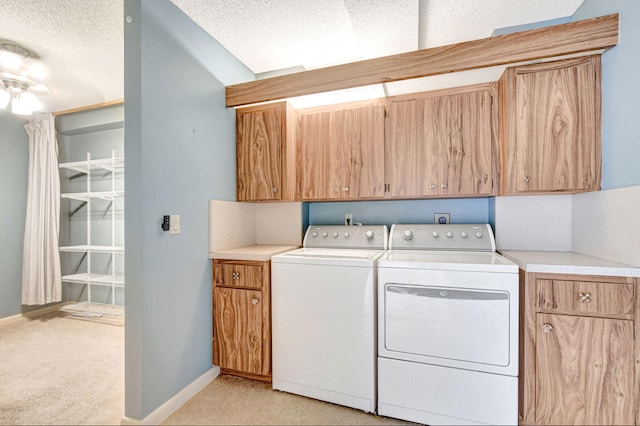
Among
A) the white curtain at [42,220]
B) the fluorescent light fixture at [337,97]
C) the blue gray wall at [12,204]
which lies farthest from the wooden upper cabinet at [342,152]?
the blue gray wall at [12,204]

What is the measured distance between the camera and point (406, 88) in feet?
8.09

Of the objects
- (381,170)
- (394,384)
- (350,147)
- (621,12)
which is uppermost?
(621,12)

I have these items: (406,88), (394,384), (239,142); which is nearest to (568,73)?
(406,88)

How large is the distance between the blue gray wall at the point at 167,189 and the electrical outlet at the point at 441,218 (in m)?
1.80

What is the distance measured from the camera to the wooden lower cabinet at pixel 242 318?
1.98 meters

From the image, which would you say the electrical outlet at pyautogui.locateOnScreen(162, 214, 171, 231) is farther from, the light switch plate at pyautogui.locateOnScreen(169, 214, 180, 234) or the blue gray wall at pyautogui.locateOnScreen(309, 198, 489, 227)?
the blue gray wall at pyautogui.locateOnScreen(309, 198, 489, 227)

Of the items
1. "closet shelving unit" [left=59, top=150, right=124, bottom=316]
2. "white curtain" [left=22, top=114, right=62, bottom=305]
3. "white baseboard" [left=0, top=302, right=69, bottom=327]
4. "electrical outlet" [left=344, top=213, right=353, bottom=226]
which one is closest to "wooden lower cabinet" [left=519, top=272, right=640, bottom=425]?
"electrical outlet" [left=344, top=213, right=353, bottom=226]

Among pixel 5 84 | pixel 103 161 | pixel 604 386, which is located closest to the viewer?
pixel 604 386

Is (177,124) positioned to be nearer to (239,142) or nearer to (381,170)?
(239,142)

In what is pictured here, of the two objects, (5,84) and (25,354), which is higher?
(5,84)

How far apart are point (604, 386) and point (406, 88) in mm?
2295

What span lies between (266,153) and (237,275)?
1.01 m

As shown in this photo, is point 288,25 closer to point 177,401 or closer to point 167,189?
point 167,189

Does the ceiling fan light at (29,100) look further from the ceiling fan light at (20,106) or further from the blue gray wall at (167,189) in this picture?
the blue gray wall at (167,189)
